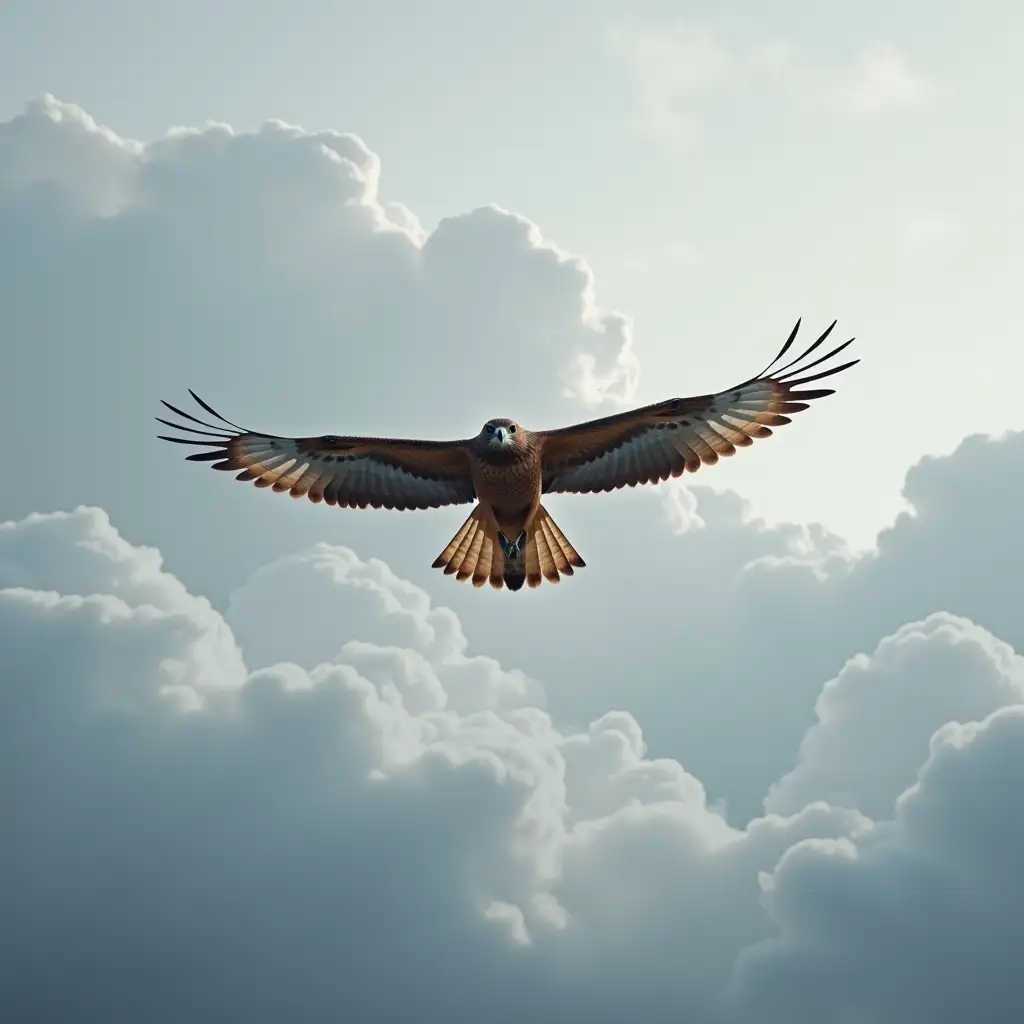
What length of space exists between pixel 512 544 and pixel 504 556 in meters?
0.29

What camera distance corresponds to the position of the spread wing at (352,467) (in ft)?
55.2

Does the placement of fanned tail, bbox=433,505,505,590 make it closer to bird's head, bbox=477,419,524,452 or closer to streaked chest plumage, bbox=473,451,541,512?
streaked chest plumage, bbox=473,451,541,512

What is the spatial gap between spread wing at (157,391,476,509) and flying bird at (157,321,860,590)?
→ 0.02m

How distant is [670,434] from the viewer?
1648 cm

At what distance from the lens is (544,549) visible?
55.9 feet

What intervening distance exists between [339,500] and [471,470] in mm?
2186

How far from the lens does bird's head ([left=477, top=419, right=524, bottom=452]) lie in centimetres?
1563

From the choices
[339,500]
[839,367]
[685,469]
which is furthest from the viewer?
[339,500]

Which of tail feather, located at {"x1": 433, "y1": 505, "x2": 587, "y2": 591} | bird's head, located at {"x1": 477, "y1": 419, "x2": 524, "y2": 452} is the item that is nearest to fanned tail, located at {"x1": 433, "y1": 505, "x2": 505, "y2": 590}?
tail feather, located at {"x1": 433, "y1": 505, "x2": 587, "y2": 591}

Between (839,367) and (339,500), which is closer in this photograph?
(839,367)

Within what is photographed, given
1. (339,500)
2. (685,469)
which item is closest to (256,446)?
(339,500)

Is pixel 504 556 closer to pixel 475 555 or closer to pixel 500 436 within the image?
pixel 475 555

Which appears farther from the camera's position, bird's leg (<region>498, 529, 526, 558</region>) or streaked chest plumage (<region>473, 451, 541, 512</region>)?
bird's leg (<region>498, 529, 526, 558</region>)

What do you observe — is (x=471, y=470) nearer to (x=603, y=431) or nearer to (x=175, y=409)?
(x=603, y=431)
